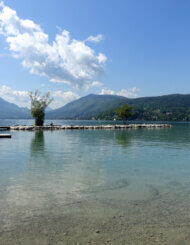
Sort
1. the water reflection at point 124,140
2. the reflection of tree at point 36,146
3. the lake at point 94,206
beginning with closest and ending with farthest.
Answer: the lake at point 94,206
the reflection of tree at point 36,146
the water reflection at point 124,140

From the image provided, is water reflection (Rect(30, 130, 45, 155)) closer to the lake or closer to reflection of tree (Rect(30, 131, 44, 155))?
reflection of tree (Rect(30, 131, 44, 155))

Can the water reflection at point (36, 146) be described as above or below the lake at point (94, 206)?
above

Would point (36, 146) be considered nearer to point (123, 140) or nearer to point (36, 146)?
point (36, 146)

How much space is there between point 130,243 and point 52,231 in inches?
98.8

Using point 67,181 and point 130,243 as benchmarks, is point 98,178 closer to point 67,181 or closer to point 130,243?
point 67,181

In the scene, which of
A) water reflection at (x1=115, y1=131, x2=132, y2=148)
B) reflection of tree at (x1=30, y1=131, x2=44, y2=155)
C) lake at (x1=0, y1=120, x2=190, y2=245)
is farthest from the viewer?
water reflection at (x1=115, y1=131, x2=132, y2=148)

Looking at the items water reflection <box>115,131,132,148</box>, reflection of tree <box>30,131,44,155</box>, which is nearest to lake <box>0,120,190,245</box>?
reflection of tree <box>30,131,44,155</box>

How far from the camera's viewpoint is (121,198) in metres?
9.95

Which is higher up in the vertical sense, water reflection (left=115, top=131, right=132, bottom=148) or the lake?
the lake

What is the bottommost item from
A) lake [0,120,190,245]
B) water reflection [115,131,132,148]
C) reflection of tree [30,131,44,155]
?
water reflection [115,131,132,148]

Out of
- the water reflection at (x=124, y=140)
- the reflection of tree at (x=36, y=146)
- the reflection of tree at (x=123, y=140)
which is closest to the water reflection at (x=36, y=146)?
the reflection of tree at (x=36, y=146)

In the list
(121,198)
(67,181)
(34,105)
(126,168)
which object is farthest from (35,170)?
(34,105)

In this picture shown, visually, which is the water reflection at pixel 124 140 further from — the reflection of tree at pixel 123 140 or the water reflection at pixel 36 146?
the water reflection at pixel 36 146

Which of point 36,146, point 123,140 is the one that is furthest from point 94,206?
point 123,140
